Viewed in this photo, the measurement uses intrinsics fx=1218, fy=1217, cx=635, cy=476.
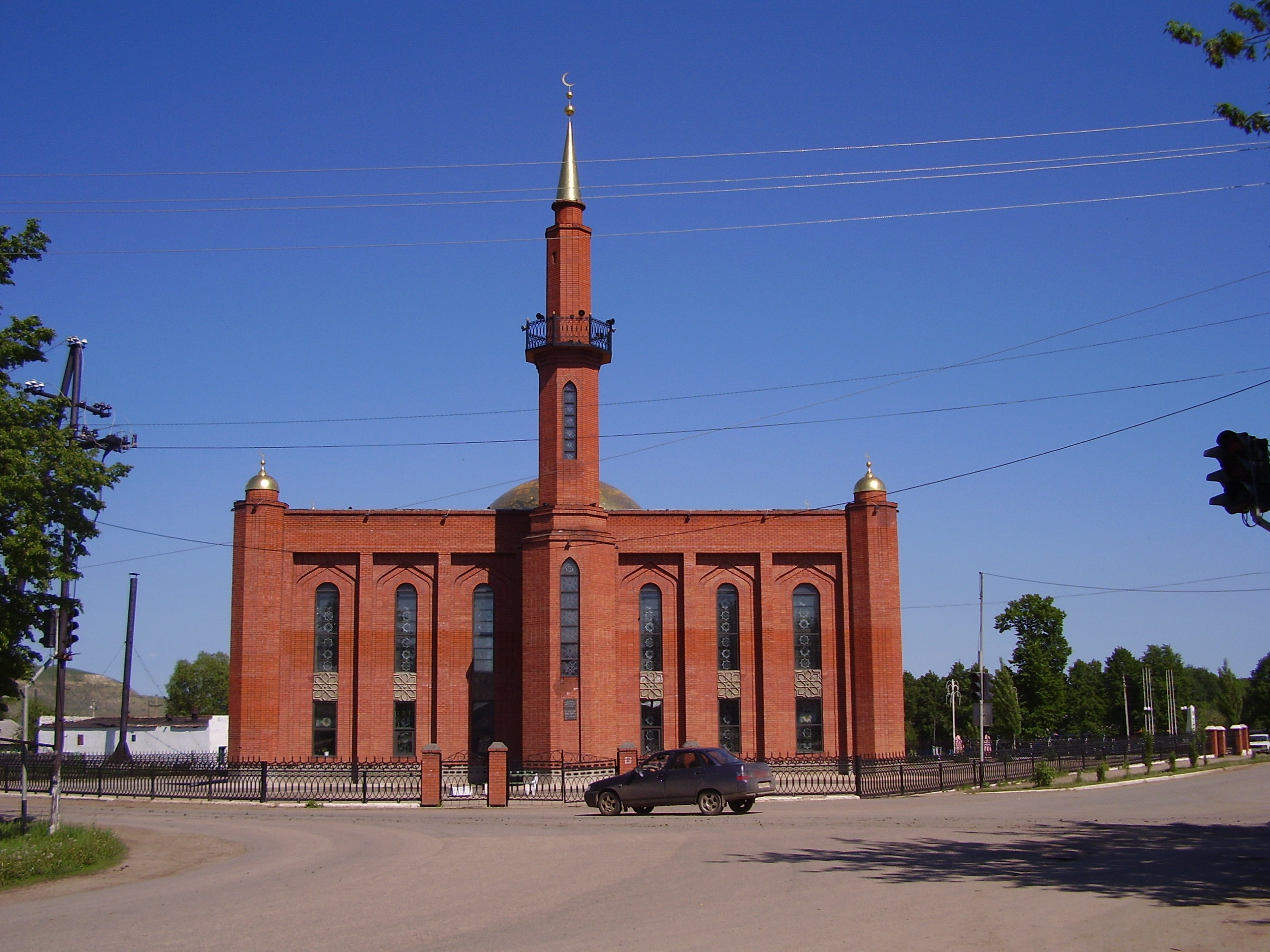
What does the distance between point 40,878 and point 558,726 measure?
1993 centimetres

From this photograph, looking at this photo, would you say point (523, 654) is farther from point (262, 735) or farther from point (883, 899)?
point (883, 899)

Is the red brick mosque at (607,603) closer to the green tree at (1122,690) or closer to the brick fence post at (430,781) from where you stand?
the brick fence post at (430,781)

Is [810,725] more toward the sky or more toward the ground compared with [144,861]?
more toward the sky

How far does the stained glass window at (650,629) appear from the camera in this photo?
3941 centimetres

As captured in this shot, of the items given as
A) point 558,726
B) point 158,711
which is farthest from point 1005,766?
point 158,711

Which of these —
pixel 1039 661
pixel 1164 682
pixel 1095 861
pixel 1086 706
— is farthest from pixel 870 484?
pixel 1164 682

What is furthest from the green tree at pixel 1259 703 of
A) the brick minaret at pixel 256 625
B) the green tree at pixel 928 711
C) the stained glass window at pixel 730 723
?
the brick minaret at pixel 256 625

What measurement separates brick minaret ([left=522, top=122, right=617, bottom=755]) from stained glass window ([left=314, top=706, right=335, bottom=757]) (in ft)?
22.2

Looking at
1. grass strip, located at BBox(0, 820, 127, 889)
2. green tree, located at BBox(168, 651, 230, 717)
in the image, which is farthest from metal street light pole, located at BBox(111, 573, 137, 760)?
green tree, located at BBox(168, 651, 230, 717)

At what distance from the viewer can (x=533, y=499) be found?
147 feet

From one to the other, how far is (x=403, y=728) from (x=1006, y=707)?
4633 cm

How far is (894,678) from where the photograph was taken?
38625 mm

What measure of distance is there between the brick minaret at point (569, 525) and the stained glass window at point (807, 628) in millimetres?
6333

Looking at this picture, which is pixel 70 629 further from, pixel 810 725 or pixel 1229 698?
pixel 1229 698
